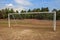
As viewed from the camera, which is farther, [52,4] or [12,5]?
[12,5]

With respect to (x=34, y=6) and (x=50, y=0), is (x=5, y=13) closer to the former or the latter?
(x=34, y=6)

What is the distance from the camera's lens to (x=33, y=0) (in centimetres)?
1775

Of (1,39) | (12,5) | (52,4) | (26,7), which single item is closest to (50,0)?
(52,4)

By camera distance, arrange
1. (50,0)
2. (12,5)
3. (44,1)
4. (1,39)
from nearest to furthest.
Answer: (1,39) → (44,1) → (50,0) → (12,5)

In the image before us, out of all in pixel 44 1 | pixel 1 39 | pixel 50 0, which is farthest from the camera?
pixel 50 0

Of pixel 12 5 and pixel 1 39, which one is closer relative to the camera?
pixel 1 39

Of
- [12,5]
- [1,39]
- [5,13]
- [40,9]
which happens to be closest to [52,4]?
[40,9]

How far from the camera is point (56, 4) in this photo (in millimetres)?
17094

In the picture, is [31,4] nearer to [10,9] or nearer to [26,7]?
[26,7]

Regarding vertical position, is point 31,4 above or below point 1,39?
above

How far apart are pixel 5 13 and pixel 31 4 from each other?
471cm

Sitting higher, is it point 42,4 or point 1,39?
point 42,4

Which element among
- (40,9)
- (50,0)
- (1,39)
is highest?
(50,0)

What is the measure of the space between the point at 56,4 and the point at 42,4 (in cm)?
199
